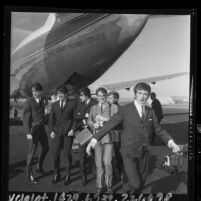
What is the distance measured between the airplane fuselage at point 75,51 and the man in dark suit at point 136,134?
0.35 m

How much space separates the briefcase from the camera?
8.96ft

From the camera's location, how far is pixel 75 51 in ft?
9.11

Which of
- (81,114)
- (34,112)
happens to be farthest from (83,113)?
(34,112)

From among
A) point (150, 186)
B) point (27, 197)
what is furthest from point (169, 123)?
→ point (27, 197)

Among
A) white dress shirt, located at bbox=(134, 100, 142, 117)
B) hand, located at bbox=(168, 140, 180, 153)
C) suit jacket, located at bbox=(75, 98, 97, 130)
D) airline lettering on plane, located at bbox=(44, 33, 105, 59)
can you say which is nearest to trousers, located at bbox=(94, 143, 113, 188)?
suit jacket, located at bbox=(75, 98, 97, 130)

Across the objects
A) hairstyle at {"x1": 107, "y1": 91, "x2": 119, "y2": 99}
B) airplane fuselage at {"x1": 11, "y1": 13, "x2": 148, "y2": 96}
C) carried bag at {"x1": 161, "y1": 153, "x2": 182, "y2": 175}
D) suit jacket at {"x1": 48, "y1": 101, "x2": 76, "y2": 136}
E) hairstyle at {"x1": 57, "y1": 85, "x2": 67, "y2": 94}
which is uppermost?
airplane fuselage at {"x1": 11, "y1": 13, "x2": 148, "y2": 96}

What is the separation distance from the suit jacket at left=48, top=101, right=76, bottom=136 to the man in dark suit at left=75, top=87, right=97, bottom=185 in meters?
0.04

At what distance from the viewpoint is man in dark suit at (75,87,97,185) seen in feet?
8.95

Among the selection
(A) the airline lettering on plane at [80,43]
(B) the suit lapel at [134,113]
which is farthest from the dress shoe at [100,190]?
(A) the airline lettering on plane at [80,43]

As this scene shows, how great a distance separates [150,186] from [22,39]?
1.54 meters

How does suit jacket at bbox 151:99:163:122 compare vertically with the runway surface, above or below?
above

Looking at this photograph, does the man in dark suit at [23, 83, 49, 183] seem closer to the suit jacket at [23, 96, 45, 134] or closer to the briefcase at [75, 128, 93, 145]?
Result: the suit jacket at [23, 96, 45, 134]

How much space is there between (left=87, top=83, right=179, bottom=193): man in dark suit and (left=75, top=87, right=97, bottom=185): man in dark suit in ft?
0.22

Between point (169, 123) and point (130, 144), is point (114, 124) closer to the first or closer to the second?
point (130, 144)
